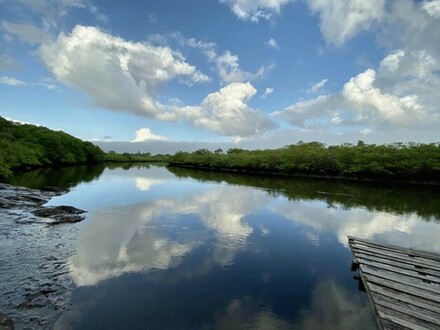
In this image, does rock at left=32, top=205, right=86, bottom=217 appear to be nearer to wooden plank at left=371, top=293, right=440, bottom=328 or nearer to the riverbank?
the riverbank

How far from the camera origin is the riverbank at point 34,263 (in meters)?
5.67

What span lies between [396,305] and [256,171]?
53.8 m

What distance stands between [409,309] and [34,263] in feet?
31.3

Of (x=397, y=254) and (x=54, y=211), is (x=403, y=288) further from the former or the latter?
(x=54, y=211)

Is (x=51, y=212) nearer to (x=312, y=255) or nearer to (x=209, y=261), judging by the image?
(x=209, y=261)

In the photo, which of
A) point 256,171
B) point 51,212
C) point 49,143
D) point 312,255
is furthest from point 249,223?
point 49,143

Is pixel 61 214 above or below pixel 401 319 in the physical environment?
below

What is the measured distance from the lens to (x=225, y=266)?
8789 mm

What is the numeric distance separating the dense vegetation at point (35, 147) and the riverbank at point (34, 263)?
28447 millimetres

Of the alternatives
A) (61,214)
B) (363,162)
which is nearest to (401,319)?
(61,214)

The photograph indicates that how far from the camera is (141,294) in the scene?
6781 mm

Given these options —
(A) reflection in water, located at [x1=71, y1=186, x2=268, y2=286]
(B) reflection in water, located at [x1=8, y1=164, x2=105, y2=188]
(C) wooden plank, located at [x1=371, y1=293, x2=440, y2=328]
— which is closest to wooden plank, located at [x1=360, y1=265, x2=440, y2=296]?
(C) wooden plank, located at [x1=371, y1=293, x2=440, y2=328]

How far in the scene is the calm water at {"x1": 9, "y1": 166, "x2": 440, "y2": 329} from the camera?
19.5ft

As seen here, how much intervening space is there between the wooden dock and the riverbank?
663 cm
